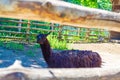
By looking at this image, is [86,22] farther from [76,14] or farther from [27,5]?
[27,5]

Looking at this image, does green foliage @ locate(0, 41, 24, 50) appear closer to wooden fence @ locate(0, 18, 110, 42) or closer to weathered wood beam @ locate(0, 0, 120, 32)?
wooden fence @ locate(0, 18, 110, 42)

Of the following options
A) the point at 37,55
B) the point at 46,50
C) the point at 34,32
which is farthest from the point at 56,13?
the point at 34,32

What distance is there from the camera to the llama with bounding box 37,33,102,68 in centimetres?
640

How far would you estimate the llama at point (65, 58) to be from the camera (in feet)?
21.0

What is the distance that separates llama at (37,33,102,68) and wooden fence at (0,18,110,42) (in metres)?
4.65

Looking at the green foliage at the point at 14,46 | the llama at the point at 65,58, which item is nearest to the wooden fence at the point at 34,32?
the green foliage at the point at 14,46

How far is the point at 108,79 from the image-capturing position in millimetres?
2043

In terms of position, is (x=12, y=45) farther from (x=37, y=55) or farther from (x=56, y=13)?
(x=56, y=13)

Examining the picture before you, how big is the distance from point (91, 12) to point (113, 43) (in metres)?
10.3

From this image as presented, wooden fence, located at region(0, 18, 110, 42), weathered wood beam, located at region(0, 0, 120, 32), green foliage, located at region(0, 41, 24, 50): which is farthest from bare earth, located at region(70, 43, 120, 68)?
weathered wood beam, located at region(0, 0, 120, 32)

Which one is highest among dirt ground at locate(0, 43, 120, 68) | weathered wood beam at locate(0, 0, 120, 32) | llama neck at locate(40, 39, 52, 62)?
weathered wood beam at locate(0, 0, 120, 32)

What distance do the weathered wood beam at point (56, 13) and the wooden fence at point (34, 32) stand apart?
362 inches

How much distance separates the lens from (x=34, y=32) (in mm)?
12188

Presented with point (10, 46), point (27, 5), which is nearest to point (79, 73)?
point (27, 5)
